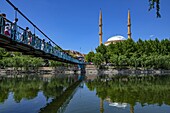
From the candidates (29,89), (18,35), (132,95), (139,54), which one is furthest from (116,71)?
(18,35)

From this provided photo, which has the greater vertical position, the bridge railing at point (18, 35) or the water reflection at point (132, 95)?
the bridge railing at point (18, 35)

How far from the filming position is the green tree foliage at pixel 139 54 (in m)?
58.1

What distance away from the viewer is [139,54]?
62219 millimetres

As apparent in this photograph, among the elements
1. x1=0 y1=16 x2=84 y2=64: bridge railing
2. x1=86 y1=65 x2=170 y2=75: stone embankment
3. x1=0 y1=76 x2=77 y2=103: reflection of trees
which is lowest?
x1=0 y1=76 x2=77 y2=103: reflection of trees

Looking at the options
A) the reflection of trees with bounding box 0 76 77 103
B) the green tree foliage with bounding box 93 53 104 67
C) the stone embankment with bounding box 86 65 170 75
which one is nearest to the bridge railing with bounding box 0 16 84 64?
the reflection of trees with bounding box 0 76 77 103

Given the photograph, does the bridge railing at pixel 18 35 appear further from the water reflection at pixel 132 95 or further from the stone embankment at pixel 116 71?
the stone embankment at pixel 116 71

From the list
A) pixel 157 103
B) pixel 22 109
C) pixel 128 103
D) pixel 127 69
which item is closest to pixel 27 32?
pixel 22 109

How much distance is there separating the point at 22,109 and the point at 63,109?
233 cm

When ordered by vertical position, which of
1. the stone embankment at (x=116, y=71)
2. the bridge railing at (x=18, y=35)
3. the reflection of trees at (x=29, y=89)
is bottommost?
the reflection of trees at (x=29, y=89)

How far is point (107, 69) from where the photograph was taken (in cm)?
6197

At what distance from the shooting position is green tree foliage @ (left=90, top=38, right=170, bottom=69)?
58.1m

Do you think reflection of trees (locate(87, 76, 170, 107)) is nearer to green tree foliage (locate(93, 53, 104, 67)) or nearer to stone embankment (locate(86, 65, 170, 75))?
stone embankment (locate(86, 65, 170, 75))

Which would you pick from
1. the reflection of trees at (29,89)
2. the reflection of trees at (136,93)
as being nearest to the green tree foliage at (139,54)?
the reflection of trees at (29,89)

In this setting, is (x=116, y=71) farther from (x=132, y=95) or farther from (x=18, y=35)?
(x=18, y=35)
